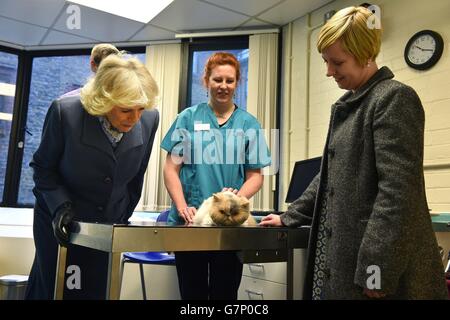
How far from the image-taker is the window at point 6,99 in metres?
4.27

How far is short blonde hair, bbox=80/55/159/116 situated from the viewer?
1242 mm

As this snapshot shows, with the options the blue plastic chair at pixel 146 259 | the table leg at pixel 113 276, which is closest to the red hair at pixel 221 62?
the table leg at pixel 113 276

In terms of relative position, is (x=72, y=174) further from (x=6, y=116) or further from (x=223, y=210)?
(x=6, y=116)

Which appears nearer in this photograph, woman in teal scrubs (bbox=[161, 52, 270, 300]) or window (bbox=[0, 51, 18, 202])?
woman in teal scrubs (bbox=[161, 52, 270, 300])

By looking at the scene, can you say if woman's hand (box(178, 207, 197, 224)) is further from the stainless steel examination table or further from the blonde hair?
the blonde hair

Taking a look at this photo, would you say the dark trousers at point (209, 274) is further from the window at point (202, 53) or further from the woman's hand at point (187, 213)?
the window at point (202, 53)

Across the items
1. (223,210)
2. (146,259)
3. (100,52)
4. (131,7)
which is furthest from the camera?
(131,7)

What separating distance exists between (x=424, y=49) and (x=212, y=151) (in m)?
1.90

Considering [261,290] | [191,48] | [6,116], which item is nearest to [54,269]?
[261,290]

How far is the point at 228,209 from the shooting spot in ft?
4.67

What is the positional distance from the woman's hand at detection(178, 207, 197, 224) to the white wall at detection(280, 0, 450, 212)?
1.78m

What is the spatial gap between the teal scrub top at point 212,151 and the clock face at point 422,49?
1666 millimetres

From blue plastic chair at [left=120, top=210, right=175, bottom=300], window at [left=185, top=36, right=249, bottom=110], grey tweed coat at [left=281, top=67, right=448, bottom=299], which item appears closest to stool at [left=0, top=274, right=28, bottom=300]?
blue plastic chair at [left=120, top=210, right=175, bottom=300]
